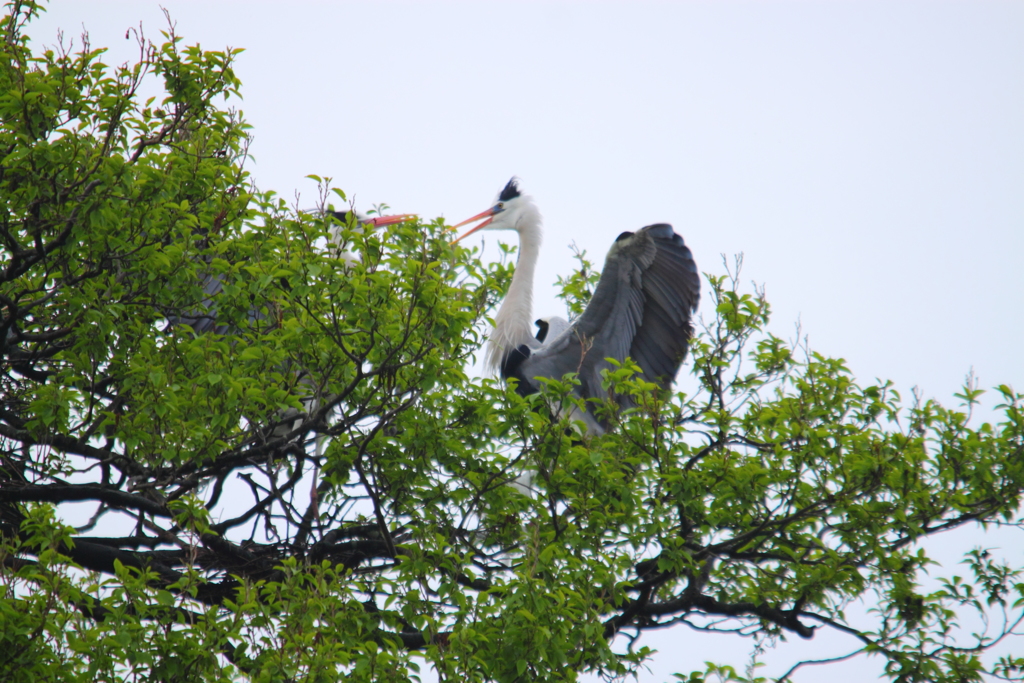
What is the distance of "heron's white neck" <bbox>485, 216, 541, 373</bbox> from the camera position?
870 centimetres

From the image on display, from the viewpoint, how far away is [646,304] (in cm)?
772

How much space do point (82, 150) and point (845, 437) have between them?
4104 mm

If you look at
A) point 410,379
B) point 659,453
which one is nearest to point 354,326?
point 410,379

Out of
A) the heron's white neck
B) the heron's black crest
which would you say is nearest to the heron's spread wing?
the heron's white neck

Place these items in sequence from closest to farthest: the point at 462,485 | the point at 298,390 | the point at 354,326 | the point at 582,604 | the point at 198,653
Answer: the point at 198,653, the point at 582,604, the point at 354,326, the point at 298,390, the point at 462,485

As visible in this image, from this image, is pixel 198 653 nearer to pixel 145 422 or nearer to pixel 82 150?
pixel 145 422

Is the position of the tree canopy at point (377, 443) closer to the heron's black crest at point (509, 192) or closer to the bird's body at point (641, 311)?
the bird's body at point (641, 311)

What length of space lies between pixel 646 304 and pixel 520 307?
157 cm

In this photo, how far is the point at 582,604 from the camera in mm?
3902

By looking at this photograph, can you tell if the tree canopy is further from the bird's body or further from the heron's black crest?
the heron's black crest

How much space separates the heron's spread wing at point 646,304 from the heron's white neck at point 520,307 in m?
1.04

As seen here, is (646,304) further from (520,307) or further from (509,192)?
(509,192)

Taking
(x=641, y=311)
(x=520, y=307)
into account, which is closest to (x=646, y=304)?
(x=641, y=311)

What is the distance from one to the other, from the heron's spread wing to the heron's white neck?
104cm
